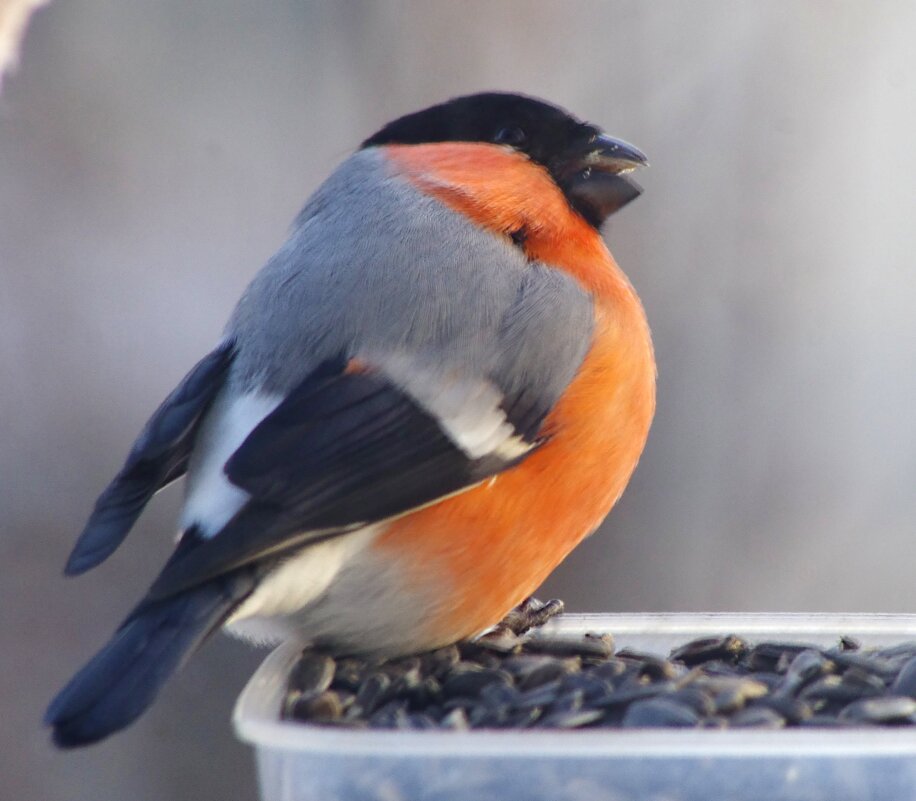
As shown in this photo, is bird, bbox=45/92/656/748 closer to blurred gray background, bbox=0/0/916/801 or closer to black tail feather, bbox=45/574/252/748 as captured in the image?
black tail feather, bbox=45/574/252/748

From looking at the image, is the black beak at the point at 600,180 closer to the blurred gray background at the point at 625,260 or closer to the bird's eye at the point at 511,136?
the bird's eye at the point at 511,136

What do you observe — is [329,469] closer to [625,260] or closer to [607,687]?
[607,687]

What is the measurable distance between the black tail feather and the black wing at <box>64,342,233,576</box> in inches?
5.8

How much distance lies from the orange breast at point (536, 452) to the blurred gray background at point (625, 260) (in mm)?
1359

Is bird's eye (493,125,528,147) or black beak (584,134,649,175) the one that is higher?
bird's eye (493,125,528,147)

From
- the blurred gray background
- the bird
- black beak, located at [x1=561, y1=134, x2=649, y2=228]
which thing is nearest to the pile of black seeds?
the bird

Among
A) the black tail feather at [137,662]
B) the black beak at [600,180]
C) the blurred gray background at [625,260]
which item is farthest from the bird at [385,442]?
the blurred gray background at [625,260]

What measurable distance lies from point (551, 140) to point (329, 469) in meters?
0.85

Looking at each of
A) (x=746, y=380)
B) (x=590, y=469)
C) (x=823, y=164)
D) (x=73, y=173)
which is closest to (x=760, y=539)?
(x=746, y=380)

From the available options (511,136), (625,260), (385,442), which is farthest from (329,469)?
(625,260)

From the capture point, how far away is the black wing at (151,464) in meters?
1.57

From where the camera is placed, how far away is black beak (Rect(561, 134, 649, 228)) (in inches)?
83.5

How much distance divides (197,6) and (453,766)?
283 centimetres

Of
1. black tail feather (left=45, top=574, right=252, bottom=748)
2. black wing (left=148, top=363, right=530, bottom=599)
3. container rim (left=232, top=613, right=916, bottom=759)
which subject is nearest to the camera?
container rim (left=232, top=613, right=916, bottom=759)
